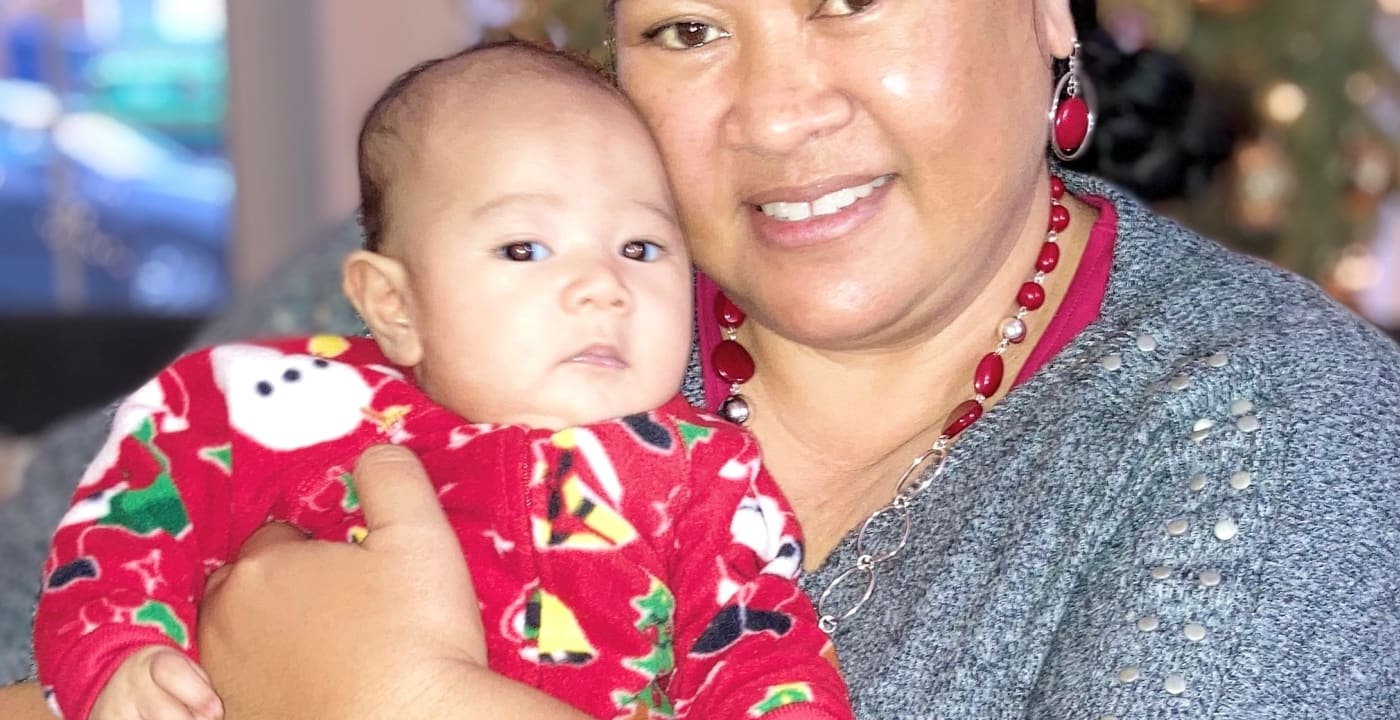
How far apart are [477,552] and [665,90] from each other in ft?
1.63

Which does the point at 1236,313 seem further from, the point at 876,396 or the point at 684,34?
the point at 684,34

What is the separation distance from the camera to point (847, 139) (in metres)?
1.52

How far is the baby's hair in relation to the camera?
153 cm

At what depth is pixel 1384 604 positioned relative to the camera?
1271mm

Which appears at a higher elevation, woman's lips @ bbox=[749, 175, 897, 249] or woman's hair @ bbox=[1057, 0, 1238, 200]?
woman's lips @ bbox=[749, 175, 897, 249]

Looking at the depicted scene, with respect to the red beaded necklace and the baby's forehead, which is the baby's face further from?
the red beaded necklace

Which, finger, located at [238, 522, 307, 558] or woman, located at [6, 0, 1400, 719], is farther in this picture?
finger, located at [238, 522, 307, 558]

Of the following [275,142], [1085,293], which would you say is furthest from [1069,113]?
[275,142]

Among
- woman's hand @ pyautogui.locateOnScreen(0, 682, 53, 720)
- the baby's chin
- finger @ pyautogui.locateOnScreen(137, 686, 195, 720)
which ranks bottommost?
woman's hand @ pyautogui.locateOnScreen(0, 682, 53, 720)

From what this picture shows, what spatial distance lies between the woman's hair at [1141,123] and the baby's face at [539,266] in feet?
3.20

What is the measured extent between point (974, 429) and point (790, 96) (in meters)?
0.36

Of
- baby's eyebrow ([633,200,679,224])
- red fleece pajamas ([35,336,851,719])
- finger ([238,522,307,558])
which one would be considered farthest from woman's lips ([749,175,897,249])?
finger ([238,522,307,558])

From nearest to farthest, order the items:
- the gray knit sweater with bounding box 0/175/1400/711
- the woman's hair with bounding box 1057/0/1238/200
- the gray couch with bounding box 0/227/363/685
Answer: the gray knit sweater with bounding box 0/175/1400/711
the gray couch with bounding box 0/227/363/685
the woman's hair with bounding box 1057/0/1238/200

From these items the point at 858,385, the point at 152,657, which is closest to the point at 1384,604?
the point at 858,385
